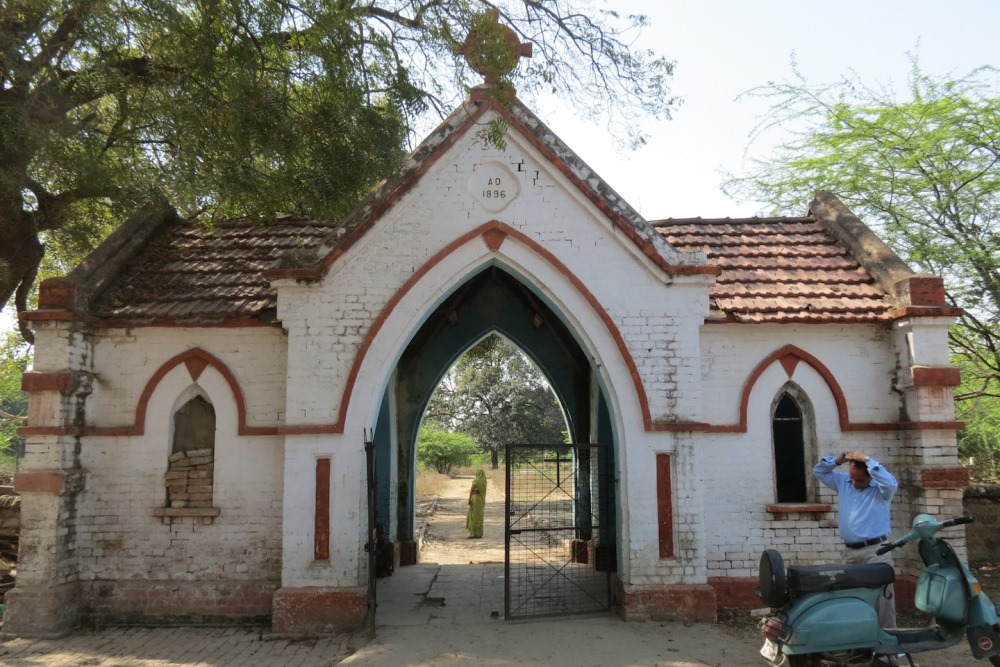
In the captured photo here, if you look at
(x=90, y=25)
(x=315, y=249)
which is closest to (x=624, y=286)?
(x=315, y=249)

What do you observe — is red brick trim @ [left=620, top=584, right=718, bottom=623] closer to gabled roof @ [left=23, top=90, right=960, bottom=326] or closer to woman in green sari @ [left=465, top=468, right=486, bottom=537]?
gabled roof @ [left=23, top=90, right=960, bottom=326]

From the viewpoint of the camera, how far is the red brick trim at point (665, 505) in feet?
27.1

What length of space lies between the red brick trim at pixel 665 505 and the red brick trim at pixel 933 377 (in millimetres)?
3147

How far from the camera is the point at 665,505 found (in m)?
8.35

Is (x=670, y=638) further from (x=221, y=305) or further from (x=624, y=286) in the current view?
(x=221, y=305)

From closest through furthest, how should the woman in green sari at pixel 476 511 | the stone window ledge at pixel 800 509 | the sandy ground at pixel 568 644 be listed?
the sandy ground at pixel 568 644, the stone window ledge at pixel 800 509, the woman in green sari at pixel 476 511

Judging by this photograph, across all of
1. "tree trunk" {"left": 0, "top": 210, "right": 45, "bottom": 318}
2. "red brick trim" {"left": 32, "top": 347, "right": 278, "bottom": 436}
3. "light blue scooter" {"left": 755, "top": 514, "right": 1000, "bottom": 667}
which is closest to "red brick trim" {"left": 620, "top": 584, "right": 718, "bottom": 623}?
"light blue scooter" {"left": 755, "top": 514, "right": 1000, "bottom": 667}

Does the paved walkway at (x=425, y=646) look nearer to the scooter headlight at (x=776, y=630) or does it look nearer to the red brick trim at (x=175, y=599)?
the red brick trim at (x=175, y=599)

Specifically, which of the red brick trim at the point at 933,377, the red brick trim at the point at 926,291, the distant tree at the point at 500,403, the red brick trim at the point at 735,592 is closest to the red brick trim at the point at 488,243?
the red brick trim at the point at 735,592

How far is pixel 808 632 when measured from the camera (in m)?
5.59

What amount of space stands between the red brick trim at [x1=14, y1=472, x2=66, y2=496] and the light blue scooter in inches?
301

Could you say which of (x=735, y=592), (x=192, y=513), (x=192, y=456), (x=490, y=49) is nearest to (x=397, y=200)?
(x=490, y=49)

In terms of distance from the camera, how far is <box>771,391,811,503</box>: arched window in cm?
922

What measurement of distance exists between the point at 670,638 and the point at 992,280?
8669 mm
